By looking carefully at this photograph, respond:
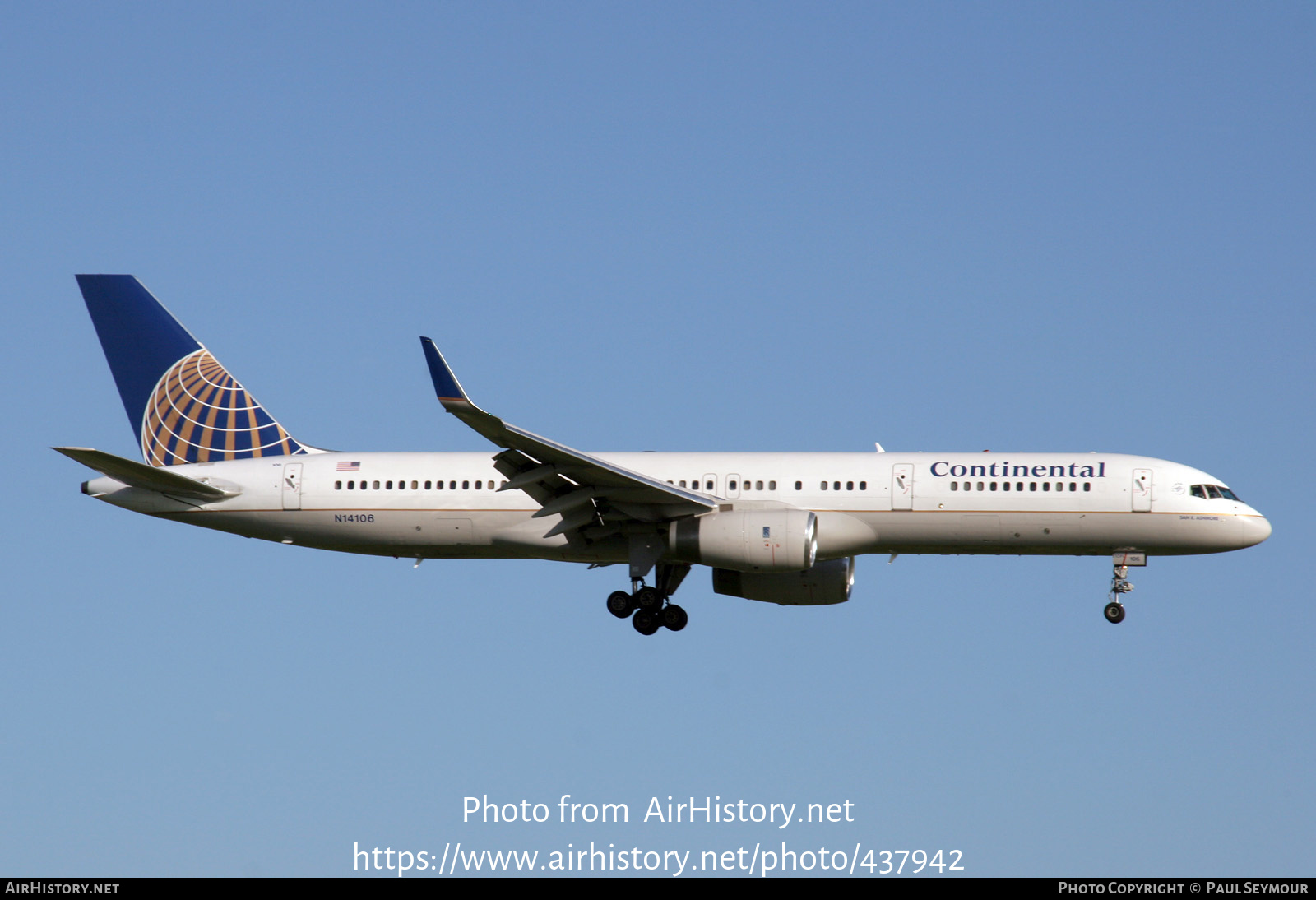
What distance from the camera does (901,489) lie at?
3416 centimetres

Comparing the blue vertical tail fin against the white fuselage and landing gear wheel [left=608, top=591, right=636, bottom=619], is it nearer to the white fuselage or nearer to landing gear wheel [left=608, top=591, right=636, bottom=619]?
the white fuselage

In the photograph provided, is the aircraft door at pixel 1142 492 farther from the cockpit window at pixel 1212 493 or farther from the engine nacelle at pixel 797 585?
the engine nacelle at pixel 797 585

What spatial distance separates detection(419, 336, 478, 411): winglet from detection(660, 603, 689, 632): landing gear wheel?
9252mm

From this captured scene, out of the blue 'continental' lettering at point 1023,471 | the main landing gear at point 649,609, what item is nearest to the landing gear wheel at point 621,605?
the main landing gear at point 649,609

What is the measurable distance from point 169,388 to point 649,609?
13.7 m

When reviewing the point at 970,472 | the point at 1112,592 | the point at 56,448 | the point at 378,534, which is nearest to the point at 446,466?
the point at 378,534

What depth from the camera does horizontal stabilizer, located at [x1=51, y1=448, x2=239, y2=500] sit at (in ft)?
109

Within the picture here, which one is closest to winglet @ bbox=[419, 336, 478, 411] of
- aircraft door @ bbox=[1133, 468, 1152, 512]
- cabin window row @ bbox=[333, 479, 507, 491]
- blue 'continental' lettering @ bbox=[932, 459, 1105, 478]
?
cabin window row @ bbox=[333, 479, 507, 491]

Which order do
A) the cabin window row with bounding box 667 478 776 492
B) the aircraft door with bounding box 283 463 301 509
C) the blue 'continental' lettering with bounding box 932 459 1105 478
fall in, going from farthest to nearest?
the aircraft door with bounding box 283 463 301 509 < the cabin window row with bounding box 667 478 776 492 < the blue 'continental' lettering with bounding box 932 459 1105 478

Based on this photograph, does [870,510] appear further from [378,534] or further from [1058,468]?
[378,534]

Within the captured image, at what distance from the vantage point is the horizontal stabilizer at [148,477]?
33.1 metres

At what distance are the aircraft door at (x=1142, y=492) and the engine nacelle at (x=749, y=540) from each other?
704cm

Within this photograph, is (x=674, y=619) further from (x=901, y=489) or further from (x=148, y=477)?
(x=148, y=477)

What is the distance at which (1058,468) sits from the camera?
3416 centimetres
